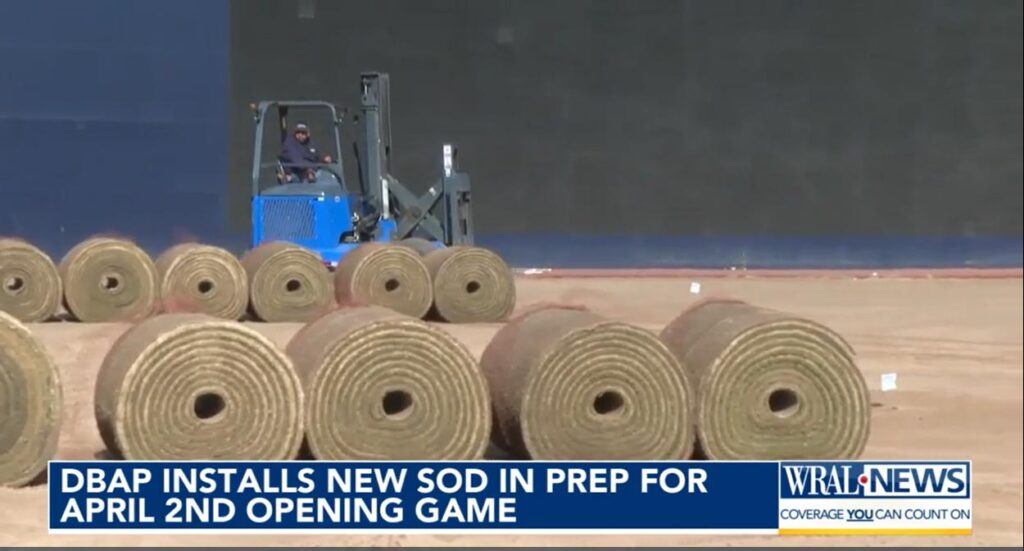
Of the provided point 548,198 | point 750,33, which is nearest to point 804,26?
point 750,33

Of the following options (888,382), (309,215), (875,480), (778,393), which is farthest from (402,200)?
(875,480)

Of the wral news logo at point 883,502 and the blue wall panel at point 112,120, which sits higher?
the blue wall panel at point 112,120

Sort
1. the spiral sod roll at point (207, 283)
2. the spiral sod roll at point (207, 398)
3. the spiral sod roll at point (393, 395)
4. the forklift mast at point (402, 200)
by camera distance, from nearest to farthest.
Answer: the spiral sod roll at point (207, 398) → the spiral sod roll at point (393, 395) → the spiral sod roll at point (207, 283) → the forklift mast at point (402, 200)

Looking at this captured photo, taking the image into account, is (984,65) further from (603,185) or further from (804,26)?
(603,185)

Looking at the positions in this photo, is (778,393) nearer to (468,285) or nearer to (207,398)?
(207,398)

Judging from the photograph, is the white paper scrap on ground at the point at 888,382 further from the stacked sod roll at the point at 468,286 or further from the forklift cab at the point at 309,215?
the forklift cab at the point at 309,215

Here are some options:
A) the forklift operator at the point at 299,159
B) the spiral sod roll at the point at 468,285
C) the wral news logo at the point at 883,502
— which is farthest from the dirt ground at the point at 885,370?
the forklift operator at the point at 299,159

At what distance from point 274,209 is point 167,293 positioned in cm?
225

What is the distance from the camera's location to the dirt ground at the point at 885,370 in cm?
702

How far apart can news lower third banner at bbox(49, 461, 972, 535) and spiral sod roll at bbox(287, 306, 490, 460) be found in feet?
2.40

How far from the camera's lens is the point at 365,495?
275 inches

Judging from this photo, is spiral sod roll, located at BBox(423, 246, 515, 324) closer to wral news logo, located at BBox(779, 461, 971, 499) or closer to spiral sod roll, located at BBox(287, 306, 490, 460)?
spiral sod roll, located at BBox(287, 306, 490, 460)

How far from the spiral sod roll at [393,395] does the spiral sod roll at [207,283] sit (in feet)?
25.2

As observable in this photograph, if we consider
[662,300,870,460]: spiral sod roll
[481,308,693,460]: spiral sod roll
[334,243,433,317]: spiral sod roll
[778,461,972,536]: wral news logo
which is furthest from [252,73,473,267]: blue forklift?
[778,461,972,536]: wral news logo
